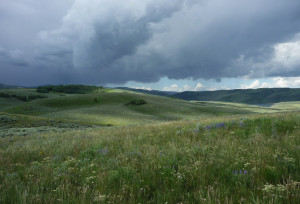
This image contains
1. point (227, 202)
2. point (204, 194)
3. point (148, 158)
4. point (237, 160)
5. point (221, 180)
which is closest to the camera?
point (227, 202)

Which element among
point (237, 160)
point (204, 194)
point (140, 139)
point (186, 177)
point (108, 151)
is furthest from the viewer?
point (140, 139)

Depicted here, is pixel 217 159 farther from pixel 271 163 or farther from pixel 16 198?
pixel 16 198

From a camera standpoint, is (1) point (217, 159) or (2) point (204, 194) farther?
(1) point (217, 159)

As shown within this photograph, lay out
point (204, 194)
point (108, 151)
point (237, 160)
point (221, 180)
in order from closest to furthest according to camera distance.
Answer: point (204, 194)
point (221, 180)
point (237, 160)
point (108, 151)

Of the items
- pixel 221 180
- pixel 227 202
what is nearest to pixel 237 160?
pixel 221 180

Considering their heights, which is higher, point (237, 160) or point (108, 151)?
point (237, 160)

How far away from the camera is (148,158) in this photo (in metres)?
4.20

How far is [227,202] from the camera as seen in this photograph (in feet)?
7.11

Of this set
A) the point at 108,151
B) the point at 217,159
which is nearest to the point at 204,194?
the point at 217,159

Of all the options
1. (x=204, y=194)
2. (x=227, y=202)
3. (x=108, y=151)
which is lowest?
(x=108, y=151)

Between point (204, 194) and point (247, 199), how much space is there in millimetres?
595

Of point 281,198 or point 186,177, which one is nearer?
point 281,198

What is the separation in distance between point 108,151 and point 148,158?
192 centimetres

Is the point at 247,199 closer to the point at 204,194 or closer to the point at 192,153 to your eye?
the point at 204,194
